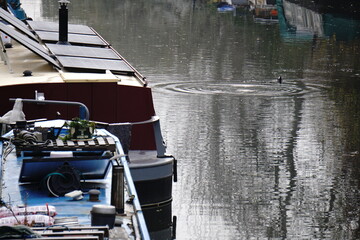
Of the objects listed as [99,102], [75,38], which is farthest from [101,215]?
[75,38]

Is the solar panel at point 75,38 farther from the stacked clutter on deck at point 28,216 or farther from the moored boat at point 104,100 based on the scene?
the stacked clutter on deck at point 28,216

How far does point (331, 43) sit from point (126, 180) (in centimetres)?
4561

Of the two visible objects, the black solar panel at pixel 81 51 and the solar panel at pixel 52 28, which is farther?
the solar panel at pixel 52 28

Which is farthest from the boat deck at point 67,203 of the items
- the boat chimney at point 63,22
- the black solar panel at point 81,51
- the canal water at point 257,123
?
the boat chimney at point 63,22

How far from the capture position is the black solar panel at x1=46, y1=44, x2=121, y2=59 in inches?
928

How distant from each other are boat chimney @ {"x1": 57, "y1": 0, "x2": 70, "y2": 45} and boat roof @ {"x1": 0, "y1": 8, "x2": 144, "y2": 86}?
1.05 feet

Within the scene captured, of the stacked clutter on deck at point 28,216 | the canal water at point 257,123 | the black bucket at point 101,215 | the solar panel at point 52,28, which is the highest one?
the solar panel at point 52,28

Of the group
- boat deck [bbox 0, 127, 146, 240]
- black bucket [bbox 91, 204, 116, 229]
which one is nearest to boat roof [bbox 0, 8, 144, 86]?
boat deck [bbox 0, 127, 146, 240]

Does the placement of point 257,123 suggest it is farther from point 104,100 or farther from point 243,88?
point 104,100

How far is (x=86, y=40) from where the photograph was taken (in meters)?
26.9

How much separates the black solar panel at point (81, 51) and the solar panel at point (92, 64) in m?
0.59

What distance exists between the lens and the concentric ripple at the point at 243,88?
37969mm

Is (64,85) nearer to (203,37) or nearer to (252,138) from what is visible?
(252,138)

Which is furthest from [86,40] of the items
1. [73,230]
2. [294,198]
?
[73,230]
